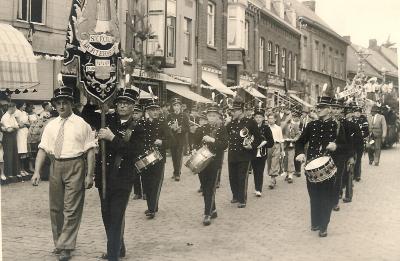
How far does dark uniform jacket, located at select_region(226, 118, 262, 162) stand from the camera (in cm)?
852

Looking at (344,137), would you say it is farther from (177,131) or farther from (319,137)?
(177,131)

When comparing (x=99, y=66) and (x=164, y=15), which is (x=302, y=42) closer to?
(x=164, y=15)

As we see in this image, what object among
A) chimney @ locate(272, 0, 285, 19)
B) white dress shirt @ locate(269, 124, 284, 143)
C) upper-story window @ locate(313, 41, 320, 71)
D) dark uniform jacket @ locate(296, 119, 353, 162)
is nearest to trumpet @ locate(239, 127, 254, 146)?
dark uniform jacket @ locate(296, 119, 353, 162)

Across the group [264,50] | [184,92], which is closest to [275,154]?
[184,92]

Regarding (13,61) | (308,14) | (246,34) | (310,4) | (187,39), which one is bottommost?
(13,61)

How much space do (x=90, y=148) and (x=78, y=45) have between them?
992mm

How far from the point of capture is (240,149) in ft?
28.0

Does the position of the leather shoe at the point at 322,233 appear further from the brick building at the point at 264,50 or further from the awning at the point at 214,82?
the brick building at the point at 264,50

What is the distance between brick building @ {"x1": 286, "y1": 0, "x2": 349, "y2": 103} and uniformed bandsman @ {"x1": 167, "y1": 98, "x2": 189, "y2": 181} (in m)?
19.9

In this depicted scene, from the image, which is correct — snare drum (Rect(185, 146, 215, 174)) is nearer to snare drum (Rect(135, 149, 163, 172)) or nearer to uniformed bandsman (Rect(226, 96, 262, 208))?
snare drum (Rect(135, 149, 163, 172))

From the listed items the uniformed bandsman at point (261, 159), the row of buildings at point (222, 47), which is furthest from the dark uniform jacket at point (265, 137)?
the row of buildings at point (222, 47)

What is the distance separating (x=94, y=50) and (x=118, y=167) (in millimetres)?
1117

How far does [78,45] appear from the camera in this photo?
558 cm

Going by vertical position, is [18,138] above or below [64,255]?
above
